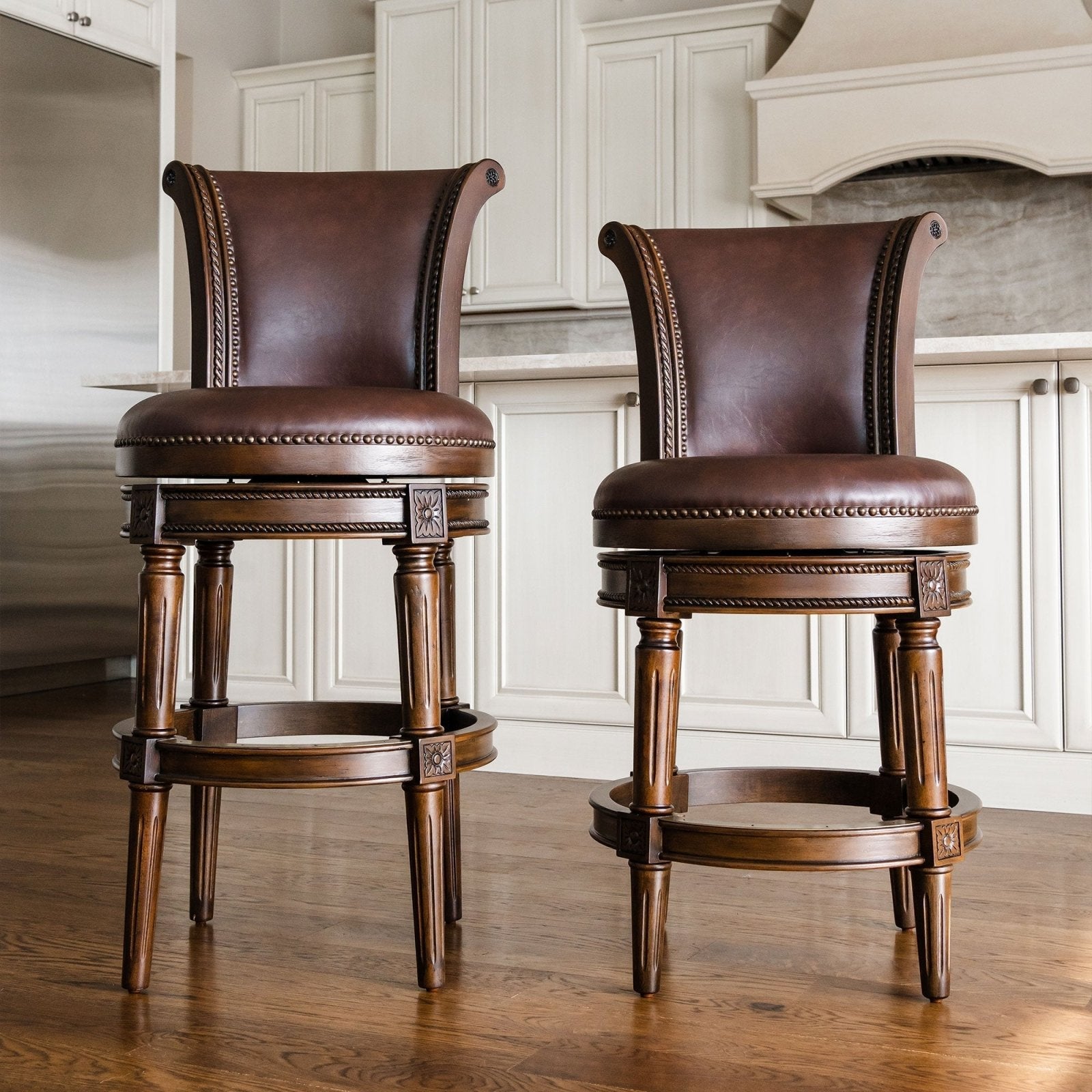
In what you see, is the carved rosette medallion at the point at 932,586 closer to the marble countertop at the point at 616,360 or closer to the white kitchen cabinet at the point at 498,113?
the marble countertop at the point at 616,360

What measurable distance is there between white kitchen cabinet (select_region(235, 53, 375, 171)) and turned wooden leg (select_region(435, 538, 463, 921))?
12.6 feet

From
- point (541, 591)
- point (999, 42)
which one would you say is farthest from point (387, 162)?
point (541, 591)

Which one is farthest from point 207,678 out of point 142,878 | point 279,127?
point 279,127

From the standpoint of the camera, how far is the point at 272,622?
9.46ft

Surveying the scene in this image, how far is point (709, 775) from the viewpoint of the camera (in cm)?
156

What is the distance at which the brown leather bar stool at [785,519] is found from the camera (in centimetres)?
130

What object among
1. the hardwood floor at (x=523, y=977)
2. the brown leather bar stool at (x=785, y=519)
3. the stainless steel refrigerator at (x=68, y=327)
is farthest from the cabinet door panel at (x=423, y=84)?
the brown leather bar stool at (x=785, y=519)

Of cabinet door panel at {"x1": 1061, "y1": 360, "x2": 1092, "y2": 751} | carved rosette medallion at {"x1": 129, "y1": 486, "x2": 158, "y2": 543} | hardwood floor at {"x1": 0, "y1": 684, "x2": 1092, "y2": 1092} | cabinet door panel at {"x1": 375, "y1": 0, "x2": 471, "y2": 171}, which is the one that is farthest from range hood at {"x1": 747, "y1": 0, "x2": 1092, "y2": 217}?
carved rosette medallion at {"x1": 129, "y1": 486, "x2": 158, "y2": 543}

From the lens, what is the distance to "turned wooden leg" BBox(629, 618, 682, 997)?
1353mm

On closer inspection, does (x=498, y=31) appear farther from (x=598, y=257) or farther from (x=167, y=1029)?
(x=167, y=1029)

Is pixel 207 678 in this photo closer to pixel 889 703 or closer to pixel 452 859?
pixel 452 859

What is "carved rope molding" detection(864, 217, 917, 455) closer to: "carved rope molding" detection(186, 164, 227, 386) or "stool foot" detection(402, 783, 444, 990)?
"stool foot" detection(402, 783, 444, 990)

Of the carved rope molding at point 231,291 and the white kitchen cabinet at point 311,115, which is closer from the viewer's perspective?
the carved rope molding at point 231,291

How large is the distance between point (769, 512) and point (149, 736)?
0.67 m
